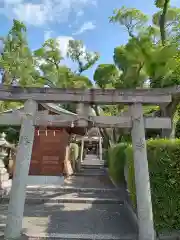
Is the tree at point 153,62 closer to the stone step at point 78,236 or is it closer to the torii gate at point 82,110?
the torii gate at point 82,110

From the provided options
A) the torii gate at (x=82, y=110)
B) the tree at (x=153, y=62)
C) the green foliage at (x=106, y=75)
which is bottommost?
the torii gate at (x=82, y=110)

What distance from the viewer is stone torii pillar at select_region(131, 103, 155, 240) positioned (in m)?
5.14

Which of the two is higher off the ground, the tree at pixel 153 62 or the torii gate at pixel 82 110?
the tree at pixel 153 62

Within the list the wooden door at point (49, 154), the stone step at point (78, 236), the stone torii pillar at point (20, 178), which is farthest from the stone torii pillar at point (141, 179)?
the wooden door at point (49, 154)

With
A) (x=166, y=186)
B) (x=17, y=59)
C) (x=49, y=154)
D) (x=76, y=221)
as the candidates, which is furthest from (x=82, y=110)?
(x=17, y=59)

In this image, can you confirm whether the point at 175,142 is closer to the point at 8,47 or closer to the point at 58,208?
the point at 58,208

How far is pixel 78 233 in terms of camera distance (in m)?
5.88

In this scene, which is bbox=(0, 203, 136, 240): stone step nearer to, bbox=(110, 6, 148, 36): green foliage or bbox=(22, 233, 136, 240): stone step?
bbox=(22, 233, 136, 240): stone step

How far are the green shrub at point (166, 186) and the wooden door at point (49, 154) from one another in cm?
866

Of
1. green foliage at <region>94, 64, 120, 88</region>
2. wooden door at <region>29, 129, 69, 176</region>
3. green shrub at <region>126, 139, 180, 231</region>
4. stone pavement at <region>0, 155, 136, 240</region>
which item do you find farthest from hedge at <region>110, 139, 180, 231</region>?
green foliage at <region>94, 64, 120, 88</region>

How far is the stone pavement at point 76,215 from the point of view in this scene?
5.85 meters

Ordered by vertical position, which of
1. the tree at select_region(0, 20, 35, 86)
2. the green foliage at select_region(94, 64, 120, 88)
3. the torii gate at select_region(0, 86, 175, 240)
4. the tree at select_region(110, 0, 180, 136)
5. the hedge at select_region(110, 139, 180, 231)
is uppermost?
the tree at select_region(0, 20, 35, 86)

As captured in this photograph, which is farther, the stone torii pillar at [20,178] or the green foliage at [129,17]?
the green foliage at [129,17]

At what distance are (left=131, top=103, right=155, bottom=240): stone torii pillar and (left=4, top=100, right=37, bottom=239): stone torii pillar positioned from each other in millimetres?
2596
